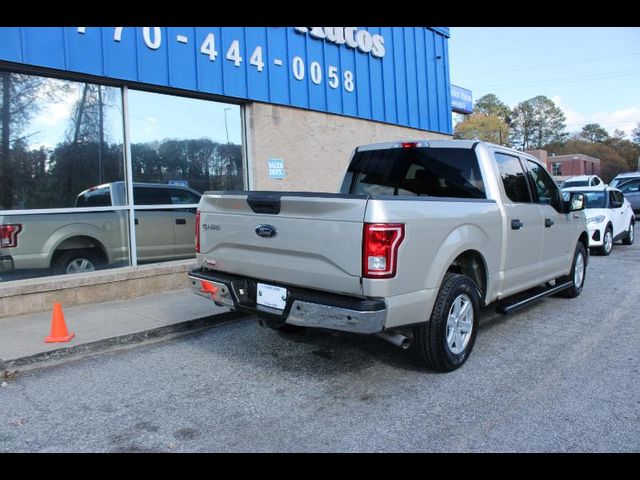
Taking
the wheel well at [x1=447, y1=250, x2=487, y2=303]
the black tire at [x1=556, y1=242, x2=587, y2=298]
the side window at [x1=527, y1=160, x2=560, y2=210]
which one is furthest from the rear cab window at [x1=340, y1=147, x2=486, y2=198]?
the black tire at [x1=556, y1=242, x2=587, y2=298]

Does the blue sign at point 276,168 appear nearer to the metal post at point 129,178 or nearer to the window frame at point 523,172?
the metal post at point 129,178

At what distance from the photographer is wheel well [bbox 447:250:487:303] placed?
451 centimetres

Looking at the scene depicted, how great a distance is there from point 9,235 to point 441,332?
5281mm

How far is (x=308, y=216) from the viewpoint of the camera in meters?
3.77

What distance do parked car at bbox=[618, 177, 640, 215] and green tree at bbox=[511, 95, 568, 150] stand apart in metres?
94.5

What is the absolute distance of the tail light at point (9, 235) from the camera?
20.4ft

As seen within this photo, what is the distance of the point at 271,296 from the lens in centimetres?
403

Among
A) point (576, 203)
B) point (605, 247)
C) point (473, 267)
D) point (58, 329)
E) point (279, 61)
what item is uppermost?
point (279, 61)

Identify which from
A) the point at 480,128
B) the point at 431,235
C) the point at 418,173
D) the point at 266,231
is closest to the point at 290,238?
the point at 266,231

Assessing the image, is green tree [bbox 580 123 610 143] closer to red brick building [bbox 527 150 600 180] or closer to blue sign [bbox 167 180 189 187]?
red brick building [bbox 527 150 600 180]

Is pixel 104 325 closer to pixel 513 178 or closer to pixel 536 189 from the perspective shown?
pixel 513 178

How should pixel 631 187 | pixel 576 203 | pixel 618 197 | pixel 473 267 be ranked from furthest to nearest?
pixel 631 187
pixel 618 197
pixel 576 203
pixel 473 267
